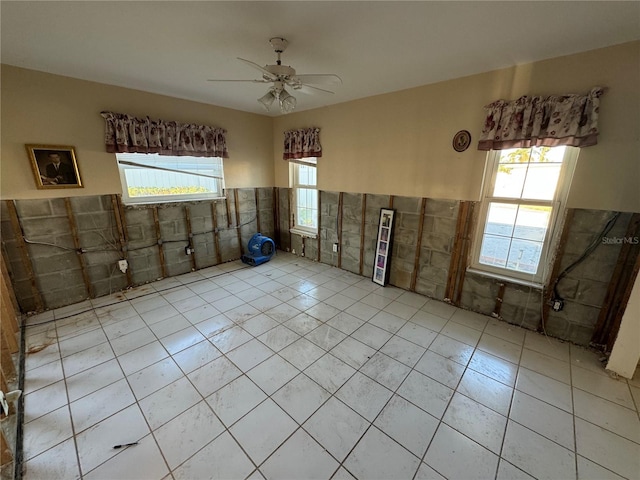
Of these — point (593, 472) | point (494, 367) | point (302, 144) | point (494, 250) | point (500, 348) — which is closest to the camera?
point (593, 472)

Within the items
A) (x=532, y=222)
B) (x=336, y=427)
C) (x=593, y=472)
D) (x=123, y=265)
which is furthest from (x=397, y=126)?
(x=123, y=265)

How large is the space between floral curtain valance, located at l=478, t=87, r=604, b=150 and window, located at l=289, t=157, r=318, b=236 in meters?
2.65

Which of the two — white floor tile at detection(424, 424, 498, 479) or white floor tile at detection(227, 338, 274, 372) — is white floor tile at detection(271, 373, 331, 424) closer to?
white floor tile at detection(227, 338, 274, 372)

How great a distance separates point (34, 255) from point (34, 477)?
99.4 inches

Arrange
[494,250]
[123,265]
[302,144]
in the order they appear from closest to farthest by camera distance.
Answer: [494,250] < [123,265] < [302,144]

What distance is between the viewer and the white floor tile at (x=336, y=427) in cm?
157

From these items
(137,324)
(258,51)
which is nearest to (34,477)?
(137,324)

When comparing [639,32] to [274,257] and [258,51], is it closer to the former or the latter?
[258,51]

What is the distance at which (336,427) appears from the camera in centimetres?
169

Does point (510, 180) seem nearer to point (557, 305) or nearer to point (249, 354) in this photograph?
point (557, 305)

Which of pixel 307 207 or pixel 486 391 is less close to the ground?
pixel 307 207

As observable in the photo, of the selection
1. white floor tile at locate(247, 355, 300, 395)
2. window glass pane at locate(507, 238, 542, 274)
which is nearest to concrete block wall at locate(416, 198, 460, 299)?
window glass pane at locate(507, 238, 542, 274)

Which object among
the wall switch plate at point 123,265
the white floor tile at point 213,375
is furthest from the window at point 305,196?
the white floor tile at point 213,375

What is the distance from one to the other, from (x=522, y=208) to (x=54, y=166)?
522cm
